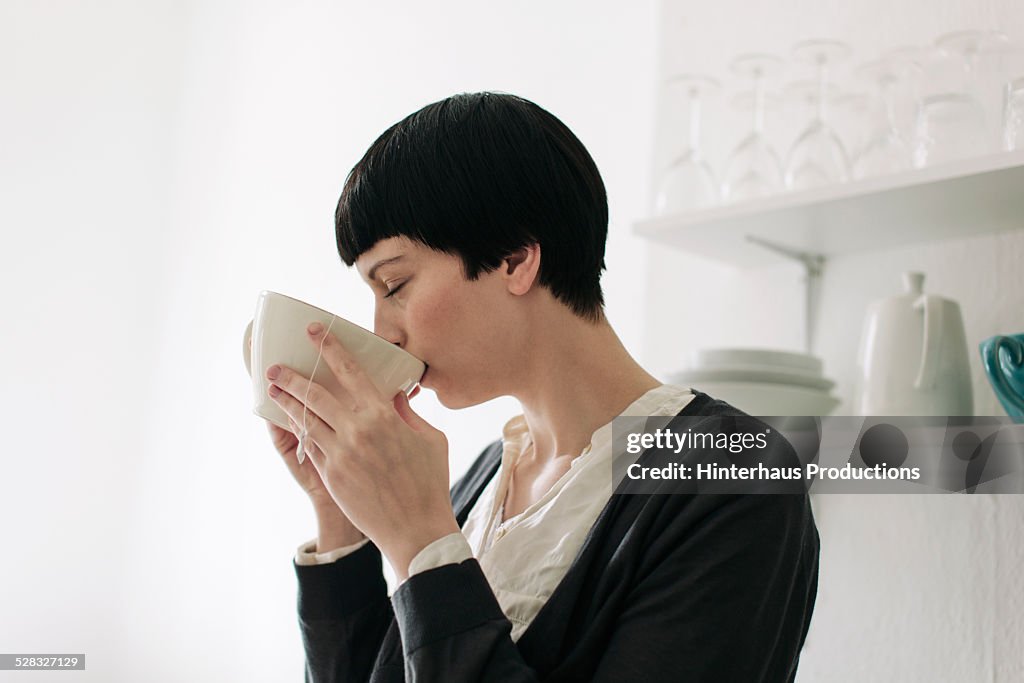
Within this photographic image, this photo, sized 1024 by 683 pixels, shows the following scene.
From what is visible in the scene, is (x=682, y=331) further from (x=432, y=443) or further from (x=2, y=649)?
(x=2, y=649)

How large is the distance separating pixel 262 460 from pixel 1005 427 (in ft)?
5.71

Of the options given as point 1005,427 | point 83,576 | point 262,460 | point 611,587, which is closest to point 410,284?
point 611,587

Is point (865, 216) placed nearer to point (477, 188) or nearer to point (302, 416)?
point (477, 188)

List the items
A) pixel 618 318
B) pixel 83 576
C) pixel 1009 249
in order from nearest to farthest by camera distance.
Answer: pixel 1009 249 < pixel 618 318 < pixel 83 576

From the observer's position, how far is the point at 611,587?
28.6 inches

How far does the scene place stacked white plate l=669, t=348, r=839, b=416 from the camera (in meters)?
1.17

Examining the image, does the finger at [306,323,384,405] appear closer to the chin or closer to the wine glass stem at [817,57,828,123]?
the chin

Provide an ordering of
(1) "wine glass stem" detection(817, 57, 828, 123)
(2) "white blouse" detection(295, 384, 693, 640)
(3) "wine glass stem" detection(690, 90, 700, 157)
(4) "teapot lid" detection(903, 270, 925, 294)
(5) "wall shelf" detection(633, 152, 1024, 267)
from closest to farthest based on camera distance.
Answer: (2) "white blouse" detection(295, 384, 693, 640)
(5) "wall shelf" detection(633, 152, 1024, 267)
(4) "teapot lid" detection(903, 270, 925, 294)
(1) "wine glass stem" detection(817, 57, 828, 123)
(3) "wine glass stem" detection(690, 90, 700, 157)

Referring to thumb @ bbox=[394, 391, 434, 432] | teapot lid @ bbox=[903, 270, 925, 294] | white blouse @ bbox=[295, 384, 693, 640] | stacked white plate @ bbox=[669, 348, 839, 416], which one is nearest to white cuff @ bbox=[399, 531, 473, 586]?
white blouse @ bbox=[295, 384, 693, 640]

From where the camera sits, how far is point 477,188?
807 mm

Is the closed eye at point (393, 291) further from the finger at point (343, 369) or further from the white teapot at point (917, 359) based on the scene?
the white teapot at point (917, 359)

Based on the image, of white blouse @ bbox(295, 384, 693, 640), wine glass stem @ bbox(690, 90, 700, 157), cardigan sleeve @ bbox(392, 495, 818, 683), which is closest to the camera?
cardigan sleeve @ bbox(392, 495, 818, 683)

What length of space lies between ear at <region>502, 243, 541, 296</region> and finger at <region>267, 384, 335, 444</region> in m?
0.20

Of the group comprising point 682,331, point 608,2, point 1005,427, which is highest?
point 608,2
